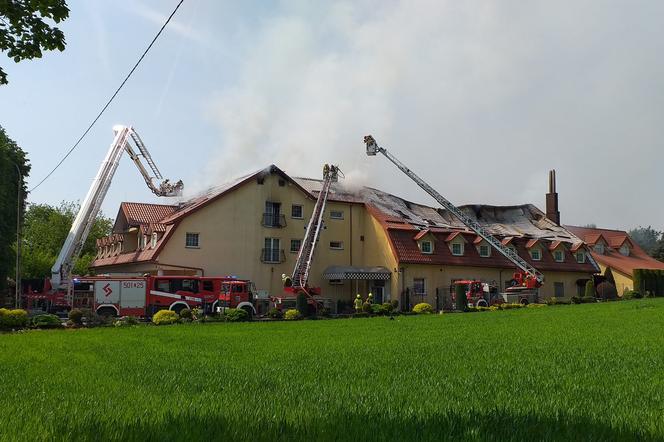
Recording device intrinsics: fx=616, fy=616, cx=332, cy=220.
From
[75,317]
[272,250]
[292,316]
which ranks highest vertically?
[272,250]

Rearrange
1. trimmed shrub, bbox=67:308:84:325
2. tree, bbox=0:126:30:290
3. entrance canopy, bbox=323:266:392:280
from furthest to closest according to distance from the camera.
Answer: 1. entrance canopy, bbox=323:266:392:280
2. tree, bbox=0:126:30:290
3. trimmed shrub, bbox=67:308:84:325

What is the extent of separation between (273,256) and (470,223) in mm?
19321

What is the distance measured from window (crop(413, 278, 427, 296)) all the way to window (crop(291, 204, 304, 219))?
36.4 ft

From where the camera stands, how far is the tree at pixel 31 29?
7988mm

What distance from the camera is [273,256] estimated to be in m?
50.8

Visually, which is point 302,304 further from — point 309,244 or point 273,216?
point 273,216

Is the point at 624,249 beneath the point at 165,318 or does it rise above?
above

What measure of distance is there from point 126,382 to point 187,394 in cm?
208

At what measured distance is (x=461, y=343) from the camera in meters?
17.7

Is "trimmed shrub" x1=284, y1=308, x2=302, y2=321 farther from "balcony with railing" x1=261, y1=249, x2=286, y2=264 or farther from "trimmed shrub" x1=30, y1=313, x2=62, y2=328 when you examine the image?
"trimmed shrub" x1=30, y1=313, x2=62, y2=328

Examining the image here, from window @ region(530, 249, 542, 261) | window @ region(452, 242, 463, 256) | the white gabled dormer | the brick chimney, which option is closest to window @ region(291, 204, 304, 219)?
the white gabled dormer

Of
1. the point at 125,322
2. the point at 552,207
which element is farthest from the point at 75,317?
the point at 552,207

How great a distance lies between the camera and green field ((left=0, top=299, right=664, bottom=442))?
632cm

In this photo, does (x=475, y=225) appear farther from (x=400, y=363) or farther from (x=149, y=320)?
(x=400, y=363)
